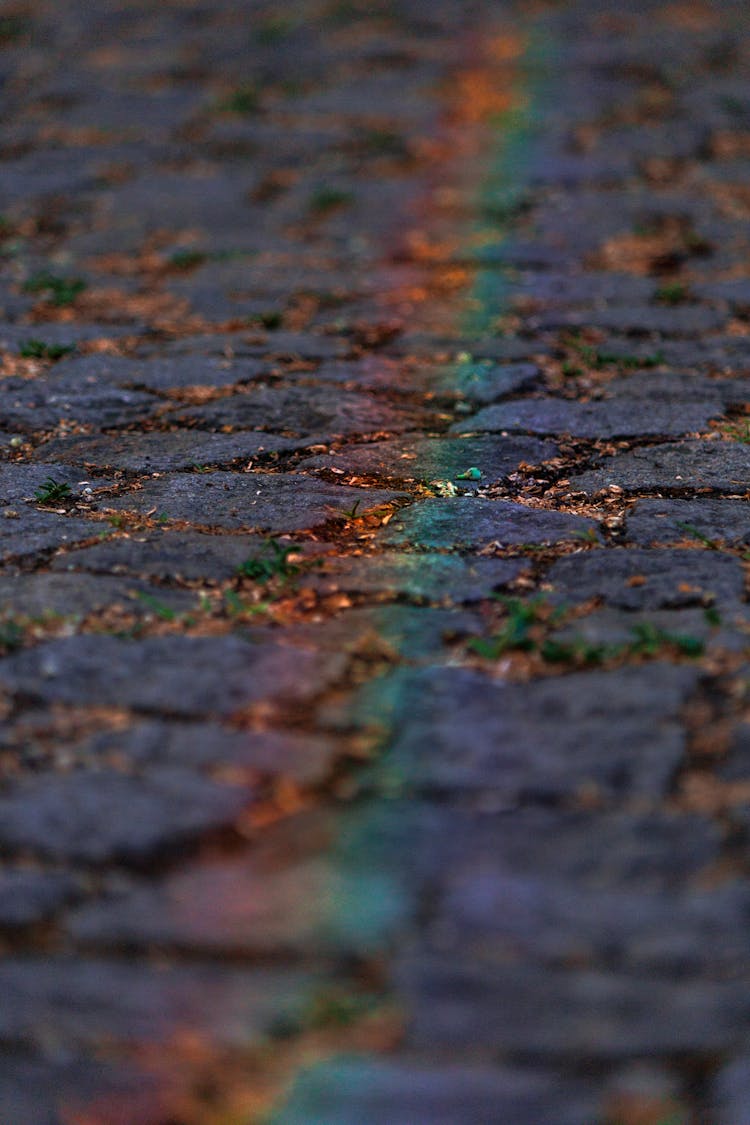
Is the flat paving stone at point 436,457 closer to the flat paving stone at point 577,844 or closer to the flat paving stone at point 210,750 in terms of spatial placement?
the flat paving stone at point 210,750

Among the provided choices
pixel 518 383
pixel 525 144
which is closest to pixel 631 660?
pixel 518 383

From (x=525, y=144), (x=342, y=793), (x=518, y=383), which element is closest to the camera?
(x=342, y=793)

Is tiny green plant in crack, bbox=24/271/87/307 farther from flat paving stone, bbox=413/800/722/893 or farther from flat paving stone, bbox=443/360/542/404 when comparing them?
flat paving stone, bbox=413/800/722/893

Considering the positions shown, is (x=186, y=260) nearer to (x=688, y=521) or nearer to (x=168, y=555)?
(x=168, y=555)

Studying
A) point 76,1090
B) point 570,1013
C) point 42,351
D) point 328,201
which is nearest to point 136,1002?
point 76,1090

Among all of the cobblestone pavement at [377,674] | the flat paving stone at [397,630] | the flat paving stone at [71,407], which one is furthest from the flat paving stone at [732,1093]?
the flat paving stone at [71,407]

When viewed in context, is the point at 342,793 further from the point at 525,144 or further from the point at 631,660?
the point at 525,144

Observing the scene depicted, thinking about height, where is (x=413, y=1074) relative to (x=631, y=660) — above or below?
below
